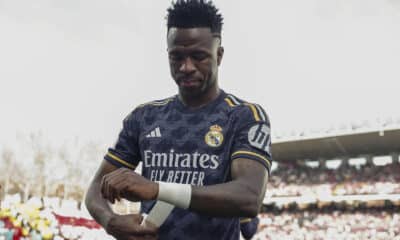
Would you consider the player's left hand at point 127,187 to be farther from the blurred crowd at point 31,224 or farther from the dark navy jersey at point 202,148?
the blurred crowd at point 31,224

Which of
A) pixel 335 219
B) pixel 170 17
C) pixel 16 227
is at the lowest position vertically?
pixel 335 219

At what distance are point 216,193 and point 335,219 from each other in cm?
3003

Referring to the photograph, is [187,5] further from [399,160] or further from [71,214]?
[399,160]

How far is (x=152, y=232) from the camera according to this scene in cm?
205

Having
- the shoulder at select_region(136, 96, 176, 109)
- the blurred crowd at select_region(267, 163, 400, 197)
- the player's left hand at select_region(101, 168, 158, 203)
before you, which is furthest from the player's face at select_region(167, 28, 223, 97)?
the blurred crowd at select_region(267, 163, 400, 197)

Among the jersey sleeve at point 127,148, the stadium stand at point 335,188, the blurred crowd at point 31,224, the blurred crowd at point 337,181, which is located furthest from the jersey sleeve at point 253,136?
the blurred crowd at point 337,181

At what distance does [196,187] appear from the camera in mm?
1982

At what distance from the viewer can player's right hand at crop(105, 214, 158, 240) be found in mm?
2012

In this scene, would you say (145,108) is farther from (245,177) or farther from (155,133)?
(245,177)

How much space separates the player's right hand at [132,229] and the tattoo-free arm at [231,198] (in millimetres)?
218

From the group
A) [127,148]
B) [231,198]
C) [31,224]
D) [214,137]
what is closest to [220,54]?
[214,137]

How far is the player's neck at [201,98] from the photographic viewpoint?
2.49 m

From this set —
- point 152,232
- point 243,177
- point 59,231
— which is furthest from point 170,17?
point 59,231

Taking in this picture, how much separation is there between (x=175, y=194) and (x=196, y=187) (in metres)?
0.09
